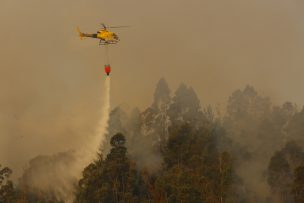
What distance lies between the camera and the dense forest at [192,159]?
336ft

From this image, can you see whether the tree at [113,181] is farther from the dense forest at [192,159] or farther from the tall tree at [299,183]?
the tall tree at [299,183]

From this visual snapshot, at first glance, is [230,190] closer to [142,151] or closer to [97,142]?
[142,151]

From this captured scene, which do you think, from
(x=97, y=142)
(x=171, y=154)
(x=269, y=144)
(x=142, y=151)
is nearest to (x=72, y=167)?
Result: (x=97, y=142)

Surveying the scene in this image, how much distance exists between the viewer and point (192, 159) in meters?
116

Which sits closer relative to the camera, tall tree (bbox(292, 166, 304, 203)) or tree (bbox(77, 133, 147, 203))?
tall tree (bbox(292, 166, 304, 203))

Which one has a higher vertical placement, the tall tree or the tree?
the tree

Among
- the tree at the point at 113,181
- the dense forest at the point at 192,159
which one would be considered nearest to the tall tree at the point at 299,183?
the dense forest at the point at 192,159

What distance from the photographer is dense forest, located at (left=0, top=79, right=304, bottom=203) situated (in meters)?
102

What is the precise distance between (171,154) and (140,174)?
911cm

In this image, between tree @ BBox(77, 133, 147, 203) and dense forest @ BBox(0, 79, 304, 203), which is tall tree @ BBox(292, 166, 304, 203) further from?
tree @ BBox(77, 133, 147, 203)

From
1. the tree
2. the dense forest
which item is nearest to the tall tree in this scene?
the dense forest

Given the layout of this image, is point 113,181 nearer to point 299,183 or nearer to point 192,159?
point 192,159

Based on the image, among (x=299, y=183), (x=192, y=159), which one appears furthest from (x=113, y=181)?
(x=299, y=183)

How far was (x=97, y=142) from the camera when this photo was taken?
138 meters
